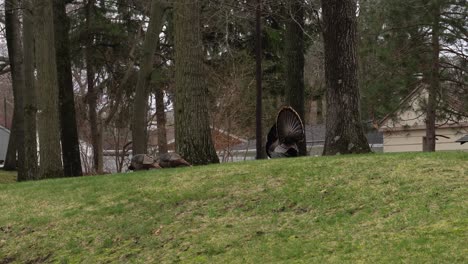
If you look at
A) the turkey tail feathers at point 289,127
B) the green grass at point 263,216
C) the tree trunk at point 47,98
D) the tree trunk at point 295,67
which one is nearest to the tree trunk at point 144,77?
the tree trunk at point 295,67

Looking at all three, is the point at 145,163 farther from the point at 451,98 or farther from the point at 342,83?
the point at 451,98

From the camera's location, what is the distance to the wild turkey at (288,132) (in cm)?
1262

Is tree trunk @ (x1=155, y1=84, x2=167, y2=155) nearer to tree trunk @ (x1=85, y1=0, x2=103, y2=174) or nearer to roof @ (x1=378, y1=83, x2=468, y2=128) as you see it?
tree trunk @ (x1=85, y1=0, x2=103, y2=174)

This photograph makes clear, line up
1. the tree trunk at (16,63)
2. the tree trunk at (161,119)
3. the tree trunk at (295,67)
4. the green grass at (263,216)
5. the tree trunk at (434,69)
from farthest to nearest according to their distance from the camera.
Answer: the tree trunk at (161,119) < the tree trunk at (16,63) < the tree trunk at (434,69) < the tree trunk at (295,67) < the green grass at (263,216)

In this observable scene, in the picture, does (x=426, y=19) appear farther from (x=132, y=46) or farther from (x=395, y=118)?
(x=132, y=46)

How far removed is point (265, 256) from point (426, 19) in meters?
14.2

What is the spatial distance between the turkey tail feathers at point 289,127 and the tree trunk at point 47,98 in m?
4.99

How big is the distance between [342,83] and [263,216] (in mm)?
5053

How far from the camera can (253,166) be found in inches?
374

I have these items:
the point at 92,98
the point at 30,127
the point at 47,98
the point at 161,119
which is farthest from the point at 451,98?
the point at 92,98

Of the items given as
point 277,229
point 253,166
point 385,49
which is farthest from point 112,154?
point 277,229

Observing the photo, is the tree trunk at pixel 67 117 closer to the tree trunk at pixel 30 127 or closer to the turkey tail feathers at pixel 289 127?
the tree trunk at pixel 30 127

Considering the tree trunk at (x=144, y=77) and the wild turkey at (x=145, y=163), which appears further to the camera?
the tree trunk at (x=144, y=77)

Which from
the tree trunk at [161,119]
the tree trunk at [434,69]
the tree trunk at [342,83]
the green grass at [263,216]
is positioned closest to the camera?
the green grass at [263,216]
